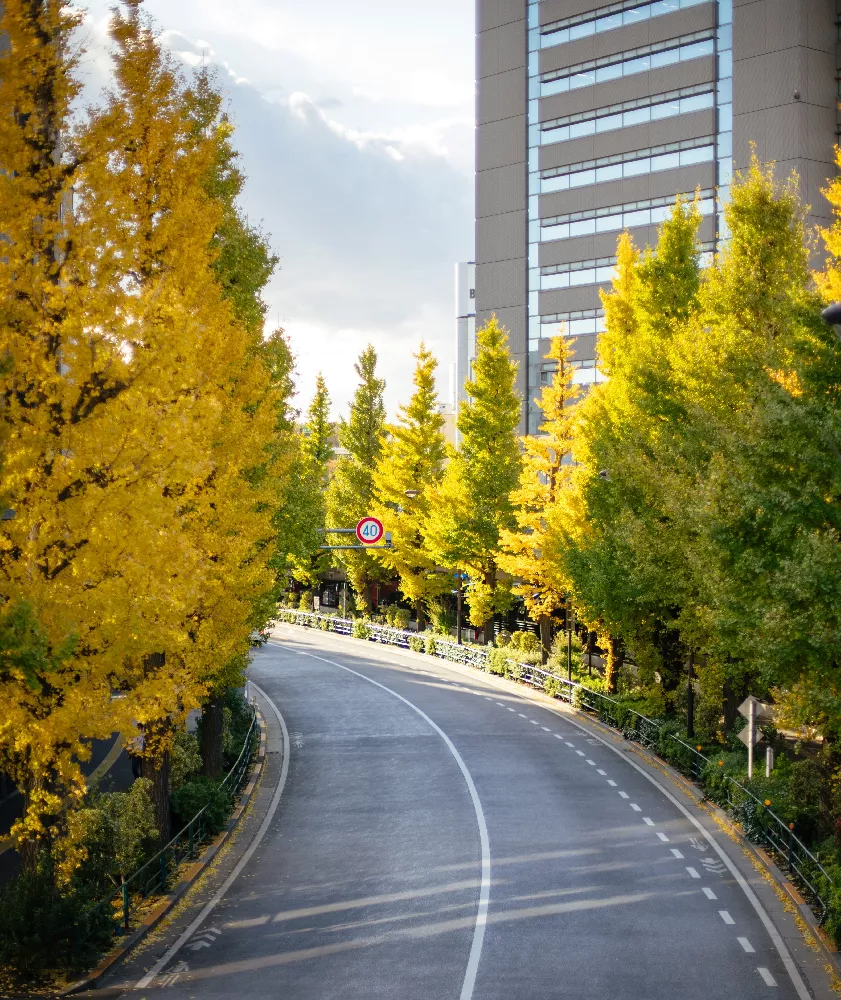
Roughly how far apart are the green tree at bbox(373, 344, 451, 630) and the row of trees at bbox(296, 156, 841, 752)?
0.32ft

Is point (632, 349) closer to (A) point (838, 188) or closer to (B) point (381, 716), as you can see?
(A) point (838, 188)

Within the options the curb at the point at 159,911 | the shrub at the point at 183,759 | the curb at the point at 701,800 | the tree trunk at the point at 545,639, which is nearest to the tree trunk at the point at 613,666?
the curb at the point at 701,800

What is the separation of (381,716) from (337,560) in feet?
90.6

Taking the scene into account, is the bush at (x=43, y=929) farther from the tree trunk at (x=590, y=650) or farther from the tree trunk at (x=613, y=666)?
the tree trunk at (x=590, y=650)

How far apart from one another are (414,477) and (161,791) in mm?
33888

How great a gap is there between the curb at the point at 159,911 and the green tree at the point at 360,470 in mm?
33290

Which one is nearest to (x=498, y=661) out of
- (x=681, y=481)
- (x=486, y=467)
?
(x=486, y=467)

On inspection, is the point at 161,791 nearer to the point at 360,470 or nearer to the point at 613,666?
the point at 613,666

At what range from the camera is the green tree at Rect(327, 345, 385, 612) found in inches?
2235

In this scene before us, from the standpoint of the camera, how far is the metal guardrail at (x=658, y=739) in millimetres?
16750

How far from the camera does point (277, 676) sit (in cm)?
4225

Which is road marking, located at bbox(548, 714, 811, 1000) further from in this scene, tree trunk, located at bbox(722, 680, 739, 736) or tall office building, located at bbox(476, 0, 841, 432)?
tall office building, located at bbox(476, 0, 841, 432)

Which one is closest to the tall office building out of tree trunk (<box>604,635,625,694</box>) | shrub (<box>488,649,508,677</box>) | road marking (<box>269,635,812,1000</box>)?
shrub (<box>488,649,508,677</box>)

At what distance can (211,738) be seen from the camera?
74.2ft
